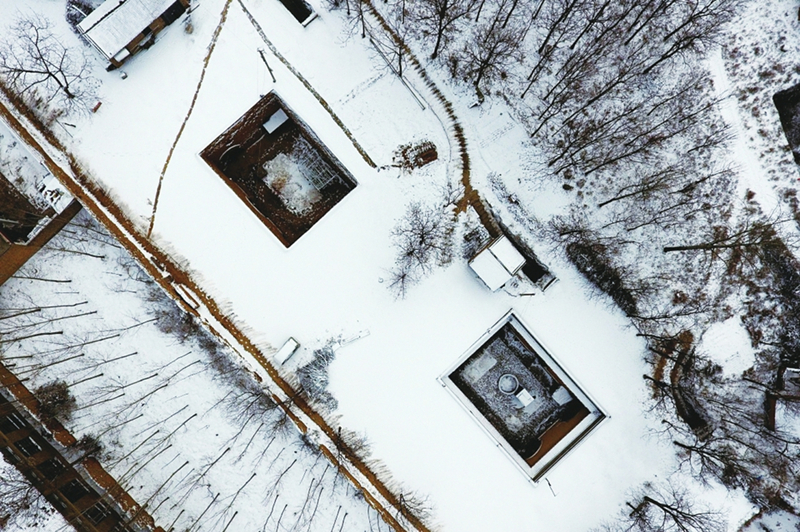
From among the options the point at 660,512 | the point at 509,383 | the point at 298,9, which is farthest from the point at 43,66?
the point at 660,512

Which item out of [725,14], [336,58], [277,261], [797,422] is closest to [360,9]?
[336,58]

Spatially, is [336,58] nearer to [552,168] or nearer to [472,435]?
[552,168]

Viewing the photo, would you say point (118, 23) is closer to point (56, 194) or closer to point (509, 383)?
point (56, 194)

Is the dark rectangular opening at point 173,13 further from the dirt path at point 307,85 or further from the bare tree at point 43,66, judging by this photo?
the bare tree at point 43,66

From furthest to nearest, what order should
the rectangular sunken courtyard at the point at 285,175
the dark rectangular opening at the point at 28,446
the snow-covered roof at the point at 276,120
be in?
the rectangular sunken courtyard at the point at 285,175 → the snow-covered roof at the point at 276,120 → the dark rectangular opening at the point at 28,446

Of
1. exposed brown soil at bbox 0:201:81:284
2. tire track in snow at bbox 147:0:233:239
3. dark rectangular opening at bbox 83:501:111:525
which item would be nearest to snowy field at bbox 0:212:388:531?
exposed brown soil at bbox 0:201:81:284

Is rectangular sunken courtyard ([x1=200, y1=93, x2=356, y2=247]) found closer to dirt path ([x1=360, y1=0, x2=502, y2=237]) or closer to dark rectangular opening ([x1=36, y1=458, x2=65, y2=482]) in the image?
dirt path ([x1=360, y1=0, x2=502, y2=237])

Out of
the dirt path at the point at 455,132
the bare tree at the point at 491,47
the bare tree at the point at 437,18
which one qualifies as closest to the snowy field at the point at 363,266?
the dirt path at the point at 455,132
